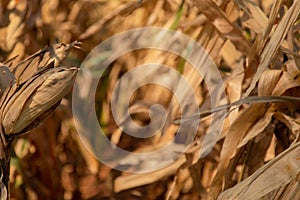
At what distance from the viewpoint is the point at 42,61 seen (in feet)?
2.21

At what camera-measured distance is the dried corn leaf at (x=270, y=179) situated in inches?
30.5

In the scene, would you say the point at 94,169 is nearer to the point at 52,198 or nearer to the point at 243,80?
the point at 52,198

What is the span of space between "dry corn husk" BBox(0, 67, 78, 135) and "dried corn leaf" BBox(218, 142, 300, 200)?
0.26m

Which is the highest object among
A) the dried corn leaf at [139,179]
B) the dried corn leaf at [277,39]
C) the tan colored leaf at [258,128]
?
the dried corn leaf at [277,39]

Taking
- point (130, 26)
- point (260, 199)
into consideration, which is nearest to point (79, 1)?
point (130, 26)

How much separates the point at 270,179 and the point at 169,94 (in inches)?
19.7

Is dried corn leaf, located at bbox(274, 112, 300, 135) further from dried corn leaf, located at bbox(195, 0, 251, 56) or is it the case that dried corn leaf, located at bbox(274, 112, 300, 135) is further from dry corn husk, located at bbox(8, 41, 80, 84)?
dry corn husk, located at bbox(8, 41, 80, 84)

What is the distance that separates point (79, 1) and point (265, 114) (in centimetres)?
47

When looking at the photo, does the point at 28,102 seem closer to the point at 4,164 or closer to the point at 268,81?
the point at 4,164

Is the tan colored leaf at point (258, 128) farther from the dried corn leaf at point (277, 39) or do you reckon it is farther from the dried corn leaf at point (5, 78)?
the dried corn leaf at point (5, 78)

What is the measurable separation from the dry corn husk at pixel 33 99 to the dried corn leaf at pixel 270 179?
0.26 m

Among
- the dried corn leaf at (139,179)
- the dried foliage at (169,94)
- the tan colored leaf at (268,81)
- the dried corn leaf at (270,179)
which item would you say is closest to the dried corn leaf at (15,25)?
the dried foliage at (169,94)

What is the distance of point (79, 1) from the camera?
4.20ft

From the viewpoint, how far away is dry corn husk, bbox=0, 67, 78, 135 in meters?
0.62
